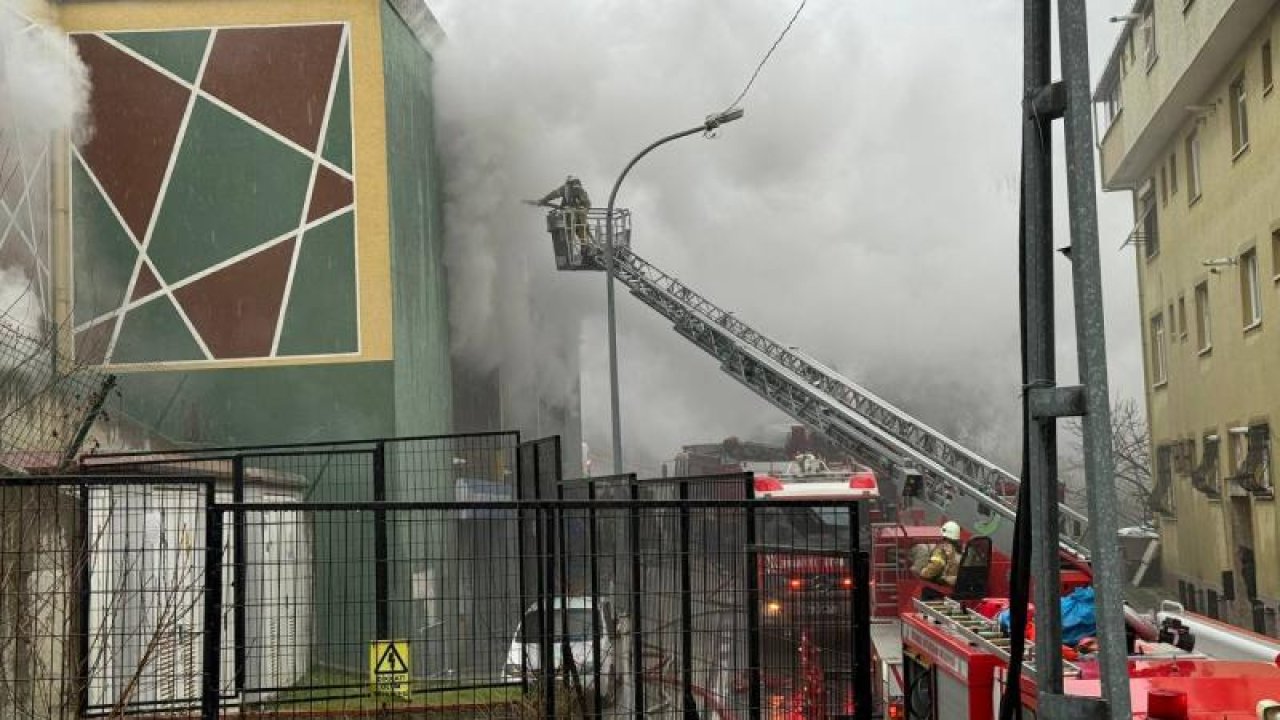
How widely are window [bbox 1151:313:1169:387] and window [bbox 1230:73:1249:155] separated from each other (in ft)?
25.2

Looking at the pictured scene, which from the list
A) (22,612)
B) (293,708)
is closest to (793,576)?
(293,708)

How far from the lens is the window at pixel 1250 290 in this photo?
21844mm

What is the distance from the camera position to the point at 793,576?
19.0ft

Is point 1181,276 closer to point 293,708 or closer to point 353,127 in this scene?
point 353,127

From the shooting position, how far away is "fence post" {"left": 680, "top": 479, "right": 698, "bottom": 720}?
5.57 meters

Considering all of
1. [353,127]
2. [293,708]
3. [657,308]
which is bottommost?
[293,708]

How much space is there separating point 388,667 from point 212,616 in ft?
2.19

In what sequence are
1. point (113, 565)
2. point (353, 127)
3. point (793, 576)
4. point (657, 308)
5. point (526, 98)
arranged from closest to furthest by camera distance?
point (793, 576)
point (113, 565)
point (353, 127)
point (657, 308)
point (526, 98)

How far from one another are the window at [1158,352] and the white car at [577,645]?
1008 inches

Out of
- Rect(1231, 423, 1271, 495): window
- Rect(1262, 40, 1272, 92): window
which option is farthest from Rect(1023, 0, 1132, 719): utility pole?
Rect(1231, 423, 1271, 495): window

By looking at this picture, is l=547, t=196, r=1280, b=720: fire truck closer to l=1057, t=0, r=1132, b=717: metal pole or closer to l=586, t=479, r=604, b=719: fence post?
l=1057, t=0, r=1132, b=717: metal pole

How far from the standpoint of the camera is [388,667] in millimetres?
5324

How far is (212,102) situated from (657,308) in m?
7.36

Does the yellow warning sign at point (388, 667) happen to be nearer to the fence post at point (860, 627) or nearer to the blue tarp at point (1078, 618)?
the fence post at point (860, 627)
